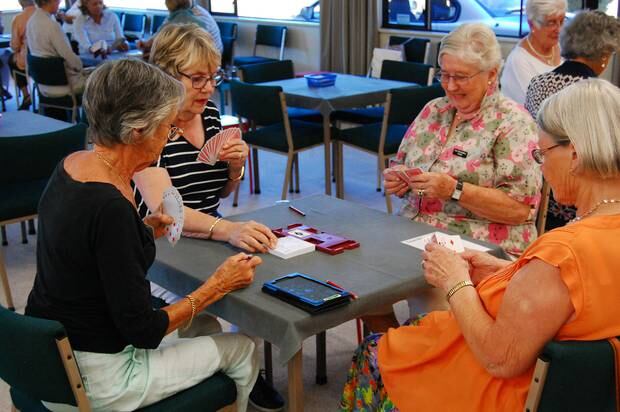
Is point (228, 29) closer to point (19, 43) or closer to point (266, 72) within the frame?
point (19, 43)

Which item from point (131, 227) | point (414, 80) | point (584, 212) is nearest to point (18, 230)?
point (414, 80)

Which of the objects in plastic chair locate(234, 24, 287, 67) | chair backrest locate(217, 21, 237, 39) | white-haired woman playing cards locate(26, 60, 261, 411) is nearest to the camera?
white-haired woman playing cards locate(26, 60, 261, 411)

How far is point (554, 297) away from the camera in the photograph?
1.63 meters

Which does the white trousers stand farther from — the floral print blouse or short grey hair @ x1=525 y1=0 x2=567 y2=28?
short grey hair @ x1=525 y1=0 x2=567 y2=28

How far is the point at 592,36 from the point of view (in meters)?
3.70

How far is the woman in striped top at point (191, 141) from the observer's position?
9.03 feet

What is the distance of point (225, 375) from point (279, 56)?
26.4 feet

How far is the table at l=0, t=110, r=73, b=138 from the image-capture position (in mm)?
4511

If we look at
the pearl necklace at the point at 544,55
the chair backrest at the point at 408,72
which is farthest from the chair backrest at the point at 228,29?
the pearl necklace at the point at 544,55

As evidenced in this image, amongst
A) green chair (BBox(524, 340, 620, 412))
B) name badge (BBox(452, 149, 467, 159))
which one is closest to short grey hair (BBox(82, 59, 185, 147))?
green chair (BBox(524, 340, 620, 412))

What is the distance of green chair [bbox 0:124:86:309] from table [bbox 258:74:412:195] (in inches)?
70.7

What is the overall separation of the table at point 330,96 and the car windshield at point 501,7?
2036 millimetres

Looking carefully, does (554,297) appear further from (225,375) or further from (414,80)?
(414,80)

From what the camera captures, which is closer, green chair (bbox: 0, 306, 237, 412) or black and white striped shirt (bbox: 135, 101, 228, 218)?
green chair (bbox: 0, 306, 237, 412)
